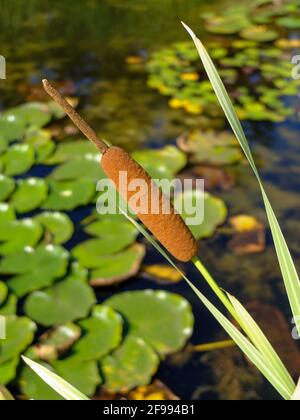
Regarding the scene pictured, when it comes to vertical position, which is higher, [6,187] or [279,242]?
[279,242]

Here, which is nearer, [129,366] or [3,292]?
[129,366]

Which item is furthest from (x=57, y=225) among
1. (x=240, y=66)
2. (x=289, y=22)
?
(x=289, y=22)

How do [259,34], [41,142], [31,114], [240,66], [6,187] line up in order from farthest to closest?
1. [259,34]
2. [240,66]
3. [31,114]
4. [41,142]
5. [6,187]

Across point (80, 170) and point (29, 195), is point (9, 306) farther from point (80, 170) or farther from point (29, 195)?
point (80, 170)

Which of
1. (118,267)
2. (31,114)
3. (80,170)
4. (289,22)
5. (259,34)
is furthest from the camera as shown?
(289,22)

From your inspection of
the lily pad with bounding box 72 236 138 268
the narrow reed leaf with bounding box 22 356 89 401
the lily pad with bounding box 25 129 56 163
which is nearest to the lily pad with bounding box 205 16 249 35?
the lily pad with bounding box 25 129 56 163

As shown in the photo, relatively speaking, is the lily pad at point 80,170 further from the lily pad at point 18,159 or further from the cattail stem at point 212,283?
the cattail stem at point 212,283

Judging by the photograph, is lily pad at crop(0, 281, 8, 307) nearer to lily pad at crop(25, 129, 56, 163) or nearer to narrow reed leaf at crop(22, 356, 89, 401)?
lily pad at crop(25, 129, 56, 163)
